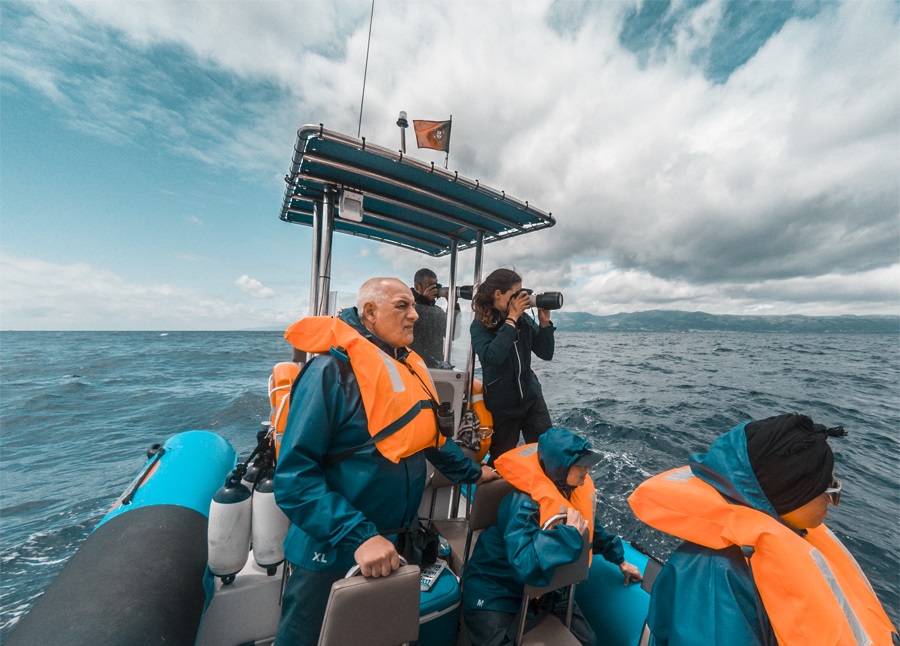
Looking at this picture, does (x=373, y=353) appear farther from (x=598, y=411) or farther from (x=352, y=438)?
(x=598, y=411)

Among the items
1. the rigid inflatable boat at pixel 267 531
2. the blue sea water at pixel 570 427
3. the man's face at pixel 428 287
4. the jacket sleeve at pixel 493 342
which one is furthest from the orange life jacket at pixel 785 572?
the blue sea water at pixel 570 427

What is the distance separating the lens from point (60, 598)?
1539 millimetres

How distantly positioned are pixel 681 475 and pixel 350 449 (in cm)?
135

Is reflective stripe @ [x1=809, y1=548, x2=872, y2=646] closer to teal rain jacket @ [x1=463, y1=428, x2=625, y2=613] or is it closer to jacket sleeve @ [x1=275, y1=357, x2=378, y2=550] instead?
teal rain jacket @ [x1=463, y1=428, x2=625, y2=613]

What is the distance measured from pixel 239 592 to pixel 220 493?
2.08 feet

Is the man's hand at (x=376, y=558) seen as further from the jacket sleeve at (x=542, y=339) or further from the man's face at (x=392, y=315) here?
the jacket sleeve at (x=542, y=339)

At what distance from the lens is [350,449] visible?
153 cm

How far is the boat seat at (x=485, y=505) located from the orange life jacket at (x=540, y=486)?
9 centimetres

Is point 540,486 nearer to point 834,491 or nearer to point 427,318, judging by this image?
point 834,491

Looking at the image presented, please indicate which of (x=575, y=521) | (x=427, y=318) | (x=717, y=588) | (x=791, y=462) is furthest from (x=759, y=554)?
(x=427, y=318)

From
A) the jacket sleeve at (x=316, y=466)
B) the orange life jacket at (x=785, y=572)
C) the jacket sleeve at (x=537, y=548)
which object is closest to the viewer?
the orange life jacket at (x=785, y=572)

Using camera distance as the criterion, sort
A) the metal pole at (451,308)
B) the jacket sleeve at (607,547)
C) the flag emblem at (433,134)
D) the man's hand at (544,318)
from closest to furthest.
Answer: the jacket sleeve at (607,547) → the flag emblem at (433,134) → the man's hand at (544,318) → the metal pole at (451,308)

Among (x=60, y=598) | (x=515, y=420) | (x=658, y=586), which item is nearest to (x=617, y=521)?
(x=515, y=420)

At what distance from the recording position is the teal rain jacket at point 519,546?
1.67 meters
